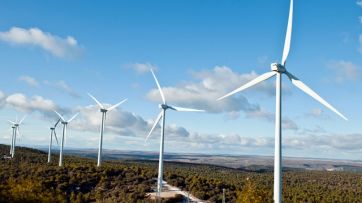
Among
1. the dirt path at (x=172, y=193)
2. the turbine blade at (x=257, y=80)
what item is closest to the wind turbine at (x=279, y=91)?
Result: the turbine blade at (x=257, y=80)

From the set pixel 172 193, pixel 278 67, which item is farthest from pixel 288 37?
pixel 172 193

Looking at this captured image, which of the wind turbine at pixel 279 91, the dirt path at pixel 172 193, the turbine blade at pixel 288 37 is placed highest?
the turbine blade at pixel 288 37

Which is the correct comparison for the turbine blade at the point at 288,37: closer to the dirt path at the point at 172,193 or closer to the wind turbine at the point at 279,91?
the wind turbine at the point at 279,91

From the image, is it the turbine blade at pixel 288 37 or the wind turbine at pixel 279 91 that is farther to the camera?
the turbine blade at pixel 288 37

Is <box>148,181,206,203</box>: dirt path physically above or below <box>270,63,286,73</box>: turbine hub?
below

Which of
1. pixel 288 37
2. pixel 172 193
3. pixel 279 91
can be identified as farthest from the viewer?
pixel 172 193

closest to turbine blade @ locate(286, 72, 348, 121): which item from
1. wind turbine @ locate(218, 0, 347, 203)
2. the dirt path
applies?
wind turbine @ locate(218, 0, 347, 203)

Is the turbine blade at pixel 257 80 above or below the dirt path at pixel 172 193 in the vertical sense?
above

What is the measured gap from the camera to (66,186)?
286 ft

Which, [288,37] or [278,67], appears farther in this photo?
[288,37]

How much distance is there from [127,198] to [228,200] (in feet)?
54.1

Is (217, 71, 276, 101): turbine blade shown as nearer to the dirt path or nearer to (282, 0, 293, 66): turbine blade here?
(282, 0, 293, 66): turbine blade

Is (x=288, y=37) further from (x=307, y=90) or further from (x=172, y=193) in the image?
(x=172, y=193)

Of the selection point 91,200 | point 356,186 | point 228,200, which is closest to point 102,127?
point 91,200
